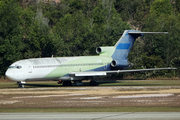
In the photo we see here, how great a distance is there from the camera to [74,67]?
39469mm

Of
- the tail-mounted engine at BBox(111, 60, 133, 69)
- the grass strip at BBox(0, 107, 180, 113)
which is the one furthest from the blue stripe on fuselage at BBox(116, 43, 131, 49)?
the grass strip at BBox(0, 107, 180, 113)

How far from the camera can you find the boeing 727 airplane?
35219 mm

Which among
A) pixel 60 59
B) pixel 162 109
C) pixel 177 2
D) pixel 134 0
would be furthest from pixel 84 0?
pixel 162 109

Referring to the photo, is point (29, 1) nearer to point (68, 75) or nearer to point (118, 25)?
point (118, 25)

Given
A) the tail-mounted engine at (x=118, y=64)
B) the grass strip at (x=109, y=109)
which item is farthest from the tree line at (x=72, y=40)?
the grass strip at (x=109, y=109)

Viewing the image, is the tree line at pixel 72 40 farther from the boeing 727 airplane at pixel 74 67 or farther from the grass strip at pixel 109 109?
the grass strip at pixel 109 109

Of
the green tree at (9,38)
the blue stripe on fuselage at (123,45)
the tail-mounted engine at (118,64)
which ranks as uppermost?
the green tree at (9,38)

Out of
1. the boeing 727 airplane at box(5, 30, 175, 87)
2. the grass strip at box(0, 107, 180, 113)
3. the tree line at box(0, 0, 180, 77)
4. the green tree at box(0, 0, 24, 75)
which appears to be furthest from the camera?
the tree line at box(0, 0, 180, 77)

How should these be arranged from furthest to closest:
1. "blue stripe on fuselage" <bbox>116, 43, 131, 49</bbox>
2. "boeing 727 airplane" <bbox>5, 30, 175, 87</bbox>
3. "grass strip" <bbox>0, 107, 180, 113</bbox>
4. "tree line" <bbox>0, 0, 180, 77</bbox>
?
1. "tree line" <bbox>0, 0, 180, 77</bbox>
2. "blue stripe on fuselage" <bbox>116, 43, 131, 49</bbox>
3. "boeing 727 airplane" <bbox>5, 30, 175, 87</bbox>
4. "grass strip" <bbox>0, 107, 180, 113</bbox>

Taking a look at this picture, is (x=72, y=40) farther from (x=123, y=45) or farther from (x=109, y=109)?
(x=109, y=109)

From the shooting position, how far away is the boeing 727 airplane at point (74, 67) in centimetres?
3522

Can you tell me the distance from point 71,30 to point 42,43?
9618 mm

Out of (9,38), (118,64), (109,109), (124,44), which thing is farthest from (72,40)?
(109,109)

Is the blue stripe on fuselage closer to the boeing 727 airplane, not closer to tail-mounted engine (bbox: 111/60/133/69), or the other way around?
the boeing 727 airplane
